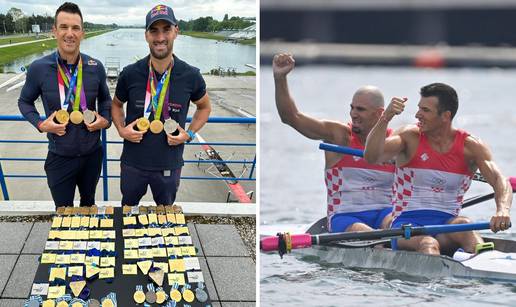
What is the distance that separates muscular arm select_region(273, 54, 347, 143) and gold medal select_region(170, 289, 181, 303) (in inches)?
40.6

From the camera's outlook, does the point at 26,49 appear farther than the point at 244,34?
No

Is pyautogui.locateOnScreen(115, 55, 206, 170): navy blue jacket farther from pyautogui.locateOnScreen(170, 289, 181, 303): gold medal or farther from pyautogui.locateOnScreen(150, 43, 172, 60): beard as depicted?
pyautogui.locateOnScreen(170, 289, 181, 303): gold medal

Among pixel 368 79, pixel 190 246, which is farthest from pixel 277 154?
pixel 368 79

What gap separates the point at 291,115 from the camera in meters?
3.37

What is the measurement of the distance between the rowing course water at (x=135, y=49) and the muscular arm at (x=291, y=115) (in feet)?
2.20

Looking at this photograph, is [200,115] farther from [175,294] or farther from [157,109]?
[175,294]

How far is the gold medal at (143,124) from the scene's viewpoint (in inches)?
137

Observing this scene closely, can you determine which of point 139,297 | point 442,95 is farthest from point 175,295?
point 442,95

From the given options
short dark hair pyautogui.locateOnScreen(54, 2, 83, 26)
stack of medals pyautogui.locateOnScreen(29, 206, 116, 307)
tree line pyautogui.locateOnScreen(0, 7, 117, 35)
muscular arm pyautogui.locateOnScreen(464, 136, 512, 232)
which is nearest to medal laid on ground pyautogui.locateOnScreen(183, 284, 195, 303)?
stack of medals pyautogui.locateOnScreen(29, 206, 116, 307)

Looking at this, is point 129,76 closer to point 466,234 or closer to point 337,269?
point 337,269

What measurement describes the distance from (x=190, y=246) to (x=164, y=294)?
1.46 feet

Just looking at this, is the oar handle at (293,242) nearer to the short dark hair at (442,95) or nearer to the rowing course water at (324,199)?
the rowing course water at (324,199)

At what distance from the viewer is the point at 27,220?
15.9 ft

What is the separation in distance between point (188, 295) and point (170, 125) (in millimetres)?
1071
